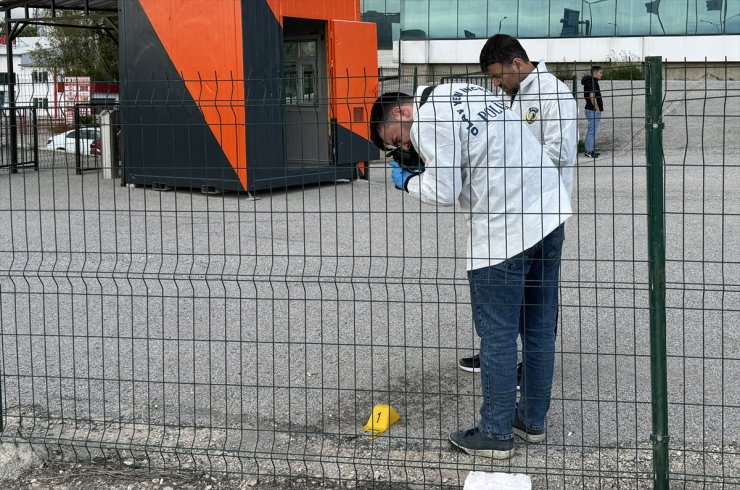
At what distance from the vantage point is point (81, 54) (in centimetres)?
2912

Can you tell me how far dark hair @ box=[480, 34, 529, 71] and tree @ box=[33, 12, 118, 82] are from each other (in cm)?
2361

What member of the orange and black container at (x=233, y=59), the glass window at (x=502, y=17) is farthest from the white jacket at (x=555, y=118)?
the glass window at (x=502, y=17)

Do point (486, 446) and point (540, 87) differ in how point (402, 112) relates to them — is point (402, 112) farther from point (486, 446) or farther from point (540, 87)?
point (486, 446)

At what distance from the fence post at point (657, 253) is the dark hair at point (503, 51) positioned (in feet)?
3.39

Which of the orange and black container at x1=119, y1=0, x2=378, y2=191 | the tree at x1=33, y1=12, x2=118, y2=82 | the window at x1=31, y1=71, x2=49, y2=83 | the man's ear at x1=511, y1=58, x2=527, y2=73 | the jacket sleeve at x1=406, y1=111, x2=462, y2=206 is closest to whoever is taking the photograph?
the jacket sleeve at x1=406, y1=111, x2=462, y2=206

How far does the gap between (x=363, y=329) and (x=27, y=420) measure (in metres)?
A: 2.45

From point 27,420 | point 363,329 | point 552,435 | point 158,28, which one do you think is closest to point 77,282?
point 363,329

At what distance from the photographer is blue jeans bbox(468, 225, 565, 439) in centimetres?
397

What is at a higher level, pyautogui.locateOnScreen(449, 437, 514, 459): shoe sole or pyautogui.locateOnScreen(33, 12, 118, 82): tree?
pyautogui.locateOnScreen(33, 12, 118, 82): tree

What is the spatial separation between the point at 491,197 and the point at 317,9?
426 inches

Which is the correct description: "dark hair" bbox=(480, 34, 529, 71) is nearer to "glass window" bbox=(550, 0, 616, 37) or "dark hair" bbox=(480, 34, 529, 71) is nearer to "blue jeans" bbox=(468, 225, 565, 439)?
"blue jeans" bbox=(468, 225, 565, 439)

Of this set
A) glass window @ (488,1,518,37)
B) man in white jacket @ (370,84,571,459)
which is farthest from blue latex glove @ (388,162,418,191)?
glass window @ (488,1,518,37)

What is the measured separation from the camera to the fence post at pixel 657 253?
3.43m

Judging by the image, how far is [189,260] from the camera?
9.25m
